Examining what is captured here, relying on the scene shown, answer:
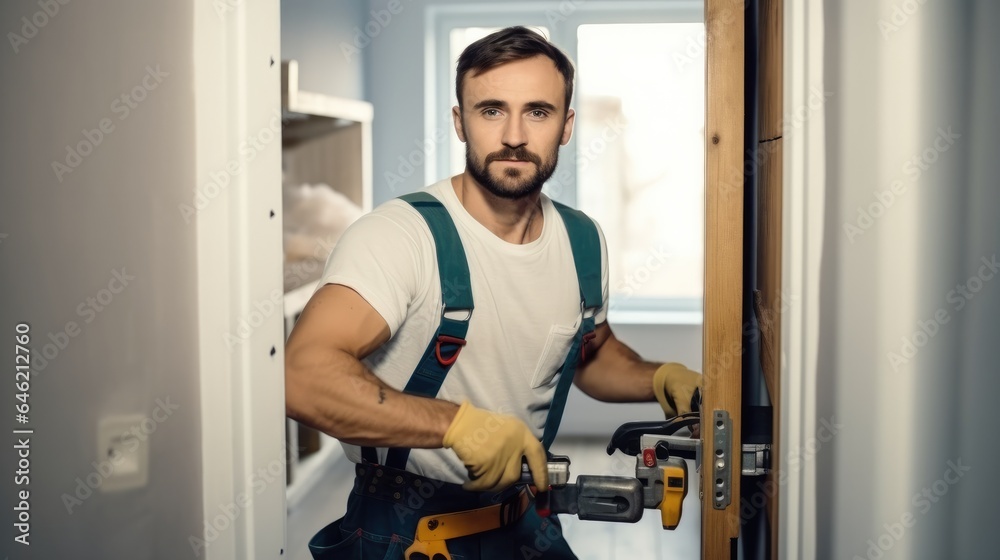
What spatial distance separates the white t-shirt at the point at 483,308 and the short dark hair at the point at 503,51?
0.25 metres

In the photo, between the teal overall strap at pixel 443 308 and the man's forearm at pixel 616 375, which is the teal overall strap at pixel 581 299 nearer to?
the man's forearm at pixel 616 375

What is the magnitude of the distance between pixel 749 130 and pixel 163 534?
121cm

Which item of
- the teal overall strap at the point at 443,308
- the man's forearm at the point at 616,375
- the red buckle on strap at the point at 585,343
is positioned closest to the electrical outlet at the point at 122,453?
the teal overall strap at the point at 443,308

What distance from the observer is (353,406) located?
124cm

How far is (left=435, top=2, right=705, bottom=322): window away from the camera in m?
3.85

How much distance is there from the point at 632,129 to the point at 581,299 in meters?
2.37

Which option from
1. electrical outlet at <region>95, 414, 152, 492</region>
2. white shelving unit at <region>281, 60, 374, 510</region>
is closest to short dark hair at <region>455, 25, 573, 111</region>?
electrical outlet at <region>95, 414, 152, 492</region>

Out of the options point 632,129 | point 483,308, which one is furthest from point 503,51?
point 632,129

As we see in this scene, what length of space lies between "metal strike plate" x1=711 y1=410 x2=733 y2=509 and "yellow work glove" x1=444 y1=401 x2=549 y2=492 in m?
0.34

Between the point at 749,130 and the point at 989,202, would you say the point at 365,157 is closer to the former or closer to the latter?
the point at 749,130

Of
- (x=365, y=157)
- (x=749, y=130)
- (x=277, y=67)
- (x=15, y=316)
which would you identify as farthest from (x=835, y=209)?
(x=365, y=157)

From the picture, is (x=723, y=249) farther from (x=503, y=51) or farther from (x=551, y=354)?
(x=503, y=51)

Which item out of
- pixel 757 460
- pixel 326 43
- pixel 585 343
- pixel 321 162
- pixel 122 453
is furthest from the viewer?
pixel 326 43

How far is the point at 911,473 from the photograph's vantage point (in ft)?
2.84
